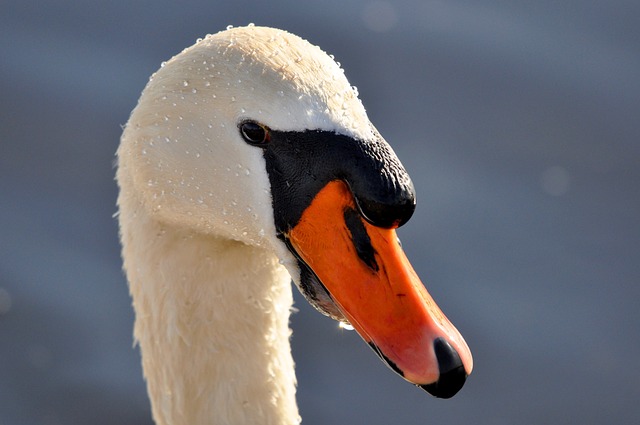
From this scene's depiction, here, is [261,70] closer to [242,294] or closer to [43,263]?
[242,294]

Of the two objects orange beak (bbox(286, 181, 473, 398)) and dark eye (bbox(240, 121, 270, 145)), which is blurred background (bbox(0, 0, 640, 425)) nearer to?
orange beak (bbox(286, 181, 473, 398))

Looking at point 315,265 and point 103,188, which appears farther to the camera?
point 103,188

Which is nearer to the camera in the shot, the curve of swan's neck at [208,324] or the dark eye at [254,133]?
the dark eye at [254,133]

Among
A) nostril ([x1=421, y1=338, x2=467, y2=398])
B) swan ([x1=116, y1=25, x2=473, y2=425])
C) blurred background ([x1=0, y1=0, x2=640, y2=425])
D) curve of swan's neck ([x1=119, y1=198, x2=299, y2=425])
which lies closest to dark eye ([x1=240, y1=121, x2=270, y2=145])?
swan ([x1=116, y1=25, x2=473, y2=425])

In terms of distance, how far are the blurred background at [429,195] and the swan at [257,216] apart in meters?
1.89

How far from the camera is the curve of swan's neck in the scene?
13.0ft

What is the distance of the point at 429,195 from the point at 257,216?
9.34 ft

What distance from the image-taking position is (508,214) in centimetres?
642

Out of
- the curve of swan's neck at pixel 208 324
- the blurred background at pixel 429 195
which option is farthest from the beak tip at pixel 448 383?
the blurred background at pixel 429 195

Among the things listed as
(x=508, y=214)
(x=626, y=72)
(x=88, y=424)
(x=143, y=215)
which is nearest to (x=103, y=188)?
(x=88, y=424)

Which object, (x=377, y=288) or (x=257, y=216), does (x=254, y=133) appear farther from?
(x=377, y=288)

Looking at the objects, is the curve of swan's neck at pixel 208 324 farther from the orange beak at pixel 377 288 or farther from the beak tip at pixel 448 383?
the beak tip at pixel 448 383

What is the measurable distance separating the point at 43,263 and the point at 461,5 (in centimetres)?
307

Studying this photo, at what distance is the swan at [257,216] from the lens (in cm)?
341
